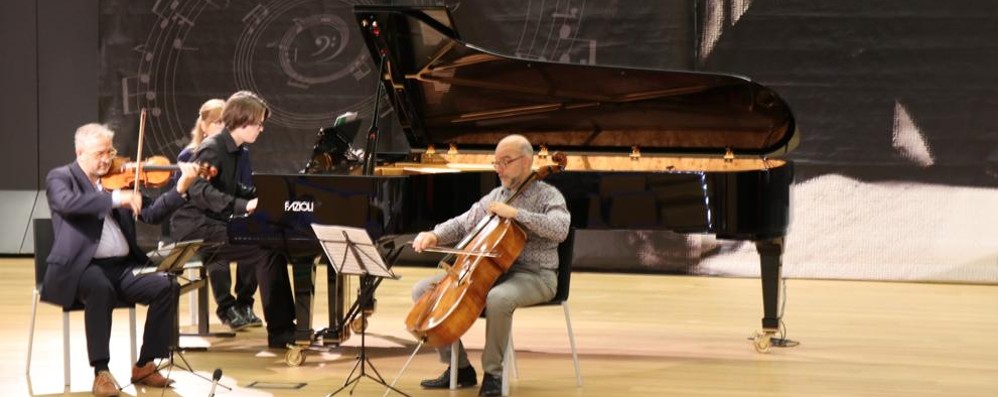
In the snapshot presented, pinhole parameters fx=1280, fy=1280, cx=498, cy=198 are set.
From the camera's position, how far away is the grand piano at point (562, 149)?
218 inches

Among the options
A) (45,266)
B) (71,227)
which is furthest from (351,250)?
(45,266)

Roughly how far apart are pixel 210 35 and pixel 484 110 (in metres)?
3.68

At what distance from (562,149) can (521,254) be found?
184 centimetres

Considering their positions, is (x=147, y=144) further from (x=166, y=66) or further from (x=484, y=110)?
(x=484, y=110)

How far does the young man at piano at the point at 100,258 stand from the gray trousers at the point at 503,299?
1.10 meters

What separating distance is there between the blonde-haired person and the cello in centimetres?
162

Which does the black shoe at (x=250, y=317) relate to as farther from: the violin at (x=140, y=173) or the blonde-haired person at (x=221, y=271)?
the violin at (x=140, y=173)

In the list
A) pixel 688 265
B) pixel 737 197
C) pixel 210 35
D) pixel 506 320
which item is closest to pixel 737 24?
pixel 688 265

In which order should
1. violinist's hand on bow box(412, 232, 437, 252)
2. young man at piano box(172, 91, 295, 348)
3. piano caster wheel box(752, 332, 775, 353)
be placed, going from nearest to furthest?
violinist's hand on bow box(412, 232, 437, 252), young man at piano box(172, 91, 295, 348), piano caster wheel box(752, 332, 775, 353)

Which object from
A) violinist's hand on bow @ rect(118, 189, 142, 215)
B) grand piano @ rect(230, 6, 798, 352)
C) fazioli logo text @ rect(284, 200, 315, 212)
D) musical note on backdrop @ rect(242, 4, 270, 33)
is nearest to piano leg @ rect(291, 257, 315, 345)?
A: grand piano @ rect(230, 6, 798, 352)

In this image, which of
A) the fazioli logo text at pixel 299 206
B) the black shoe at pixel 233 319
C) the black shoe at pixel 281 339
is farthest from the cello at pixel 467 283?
the black shoe at pixel 233 319

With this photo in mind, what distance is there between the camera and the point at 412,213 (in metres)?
5.73

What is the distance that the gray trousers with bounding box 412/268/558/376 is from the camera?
16.5 feet

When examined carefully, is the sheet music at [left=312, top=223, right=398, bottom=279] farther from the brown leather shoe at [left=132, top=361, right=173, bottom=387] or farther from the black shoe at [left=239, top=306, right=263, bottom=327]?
the black shoe at [left=239, top=306, right=263, bottom=327]
